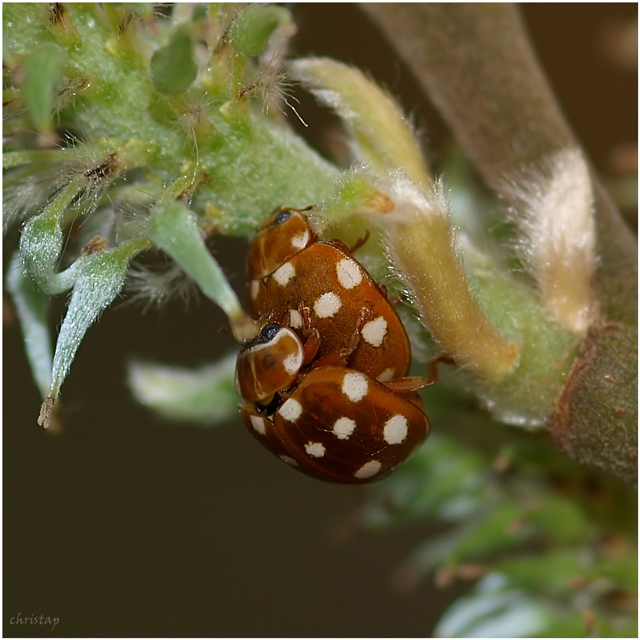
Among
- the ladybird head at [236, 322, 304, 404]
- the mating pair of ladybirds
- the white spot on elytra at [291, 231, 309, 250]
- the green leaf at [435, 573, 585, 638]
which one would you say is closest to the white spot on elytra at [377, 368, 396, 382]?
the mating pair of ladybirds

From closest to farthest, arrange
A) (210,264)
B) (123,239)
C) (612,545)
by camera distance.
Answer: (210,264), (123,239), (612,545)

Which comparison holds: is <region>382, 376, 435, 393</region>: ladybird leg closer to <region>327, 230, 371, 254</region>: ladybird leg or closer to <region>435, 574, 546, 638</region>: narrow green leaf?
<region>327, 230, 371, 254</region>: ladybird leg

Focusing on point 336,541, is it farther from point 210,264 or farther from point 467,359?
point 210,264

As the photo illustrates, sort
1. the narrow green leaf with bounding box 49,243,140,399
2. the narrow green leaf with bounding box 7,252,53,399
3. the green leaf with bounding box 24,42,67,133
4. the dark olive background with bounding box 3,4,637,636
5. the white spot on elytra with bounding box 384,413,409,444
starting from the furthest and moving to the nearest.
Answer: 1. the dark olive background with bounding box 3,4,637,636
2. the white spot on elytra with bounding box 384,413,409,444
3. the narrow green leaf with bounding box 7,252,53,399
4. the narrow green leaf with bounding box 49,243,140,399
5. the green leaf with bounding box 24,42,67,133

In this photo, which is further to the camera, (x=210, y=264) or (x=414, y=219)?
(x=414, y=219)

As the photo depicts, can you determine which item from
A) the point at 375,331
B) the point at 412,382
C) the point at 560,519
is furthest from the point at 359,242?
the point at 560,519

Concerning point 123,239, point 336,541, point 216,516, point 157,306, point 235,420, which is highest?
point 123,239

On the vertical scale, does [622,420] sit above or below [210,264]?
below

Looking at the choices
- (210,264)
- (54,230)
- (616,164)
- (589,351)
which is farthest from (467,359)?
(616,164)
